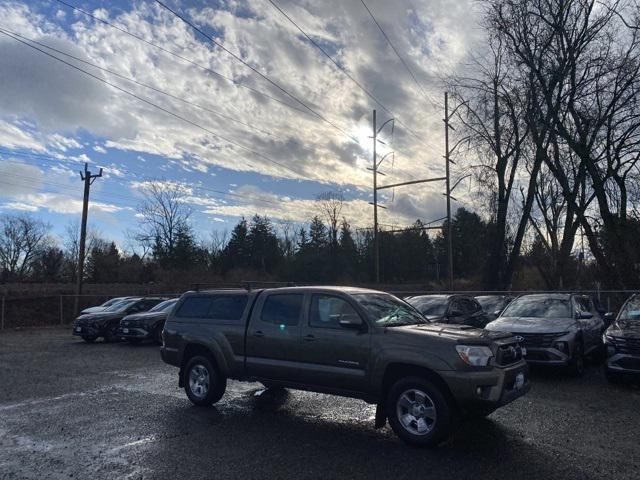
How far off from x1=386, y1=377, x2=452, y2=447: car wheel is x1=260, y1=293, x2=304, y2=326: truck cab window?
1.82 meters

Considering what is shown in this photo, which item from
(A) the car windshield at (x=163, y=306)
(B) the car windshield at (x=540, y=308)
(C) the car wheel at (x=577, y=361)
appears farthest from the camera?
(A) the car windshield at (x=163, y=306)

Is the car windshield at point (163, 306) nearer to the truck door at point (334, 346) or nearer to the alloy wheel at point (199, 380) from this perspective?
the alloy wheel at point (199, 380)

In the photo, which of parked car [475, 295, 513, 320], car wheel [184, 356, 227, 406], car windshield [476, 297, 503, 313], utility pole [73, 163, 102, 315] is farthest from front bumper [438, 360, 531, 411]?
utility pole [73, 163, 102, 315]

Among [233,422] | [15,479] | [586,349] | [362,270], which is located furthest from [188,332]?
[362,270]

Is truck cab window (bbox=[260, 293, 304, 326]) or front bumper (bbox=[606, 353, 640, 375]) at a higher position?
truck cab window (bbox=[260, 293, 304, 326])

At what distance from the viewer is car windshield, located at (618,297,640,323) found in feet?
34.8

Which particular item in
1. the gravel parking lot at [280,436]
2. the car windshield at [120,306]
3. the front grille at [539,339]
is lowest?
the gravel parking lot at [280,436]

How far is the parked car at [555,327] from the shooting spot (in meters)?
10.3

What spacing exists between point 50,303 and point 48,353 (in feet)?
86.9

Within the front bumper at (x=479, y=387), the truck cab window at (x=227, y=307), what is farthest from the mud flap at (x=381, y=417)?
the truck cab window at (x=227, y=307)

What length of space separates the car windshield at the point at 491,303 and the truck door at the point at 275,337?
409 inches

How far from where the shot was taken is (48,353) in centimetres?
1584

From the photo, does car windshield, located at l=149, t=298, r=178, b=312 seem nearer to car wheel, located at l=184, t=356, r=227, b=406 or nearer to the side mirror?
car wheel, located at l=184, t=356, r=227, b=406

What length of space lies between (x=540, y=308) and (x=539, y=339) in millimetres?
1916
